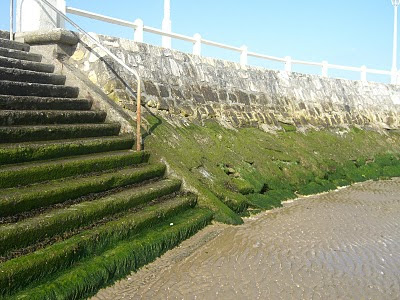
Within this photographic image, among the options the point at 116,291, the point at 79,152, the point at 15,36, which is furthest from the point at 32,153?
the point at 15,36

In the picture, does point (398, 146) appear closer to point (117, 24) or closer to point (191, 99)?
point (191, 99)

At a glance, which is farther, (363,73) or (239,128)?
(363,73)

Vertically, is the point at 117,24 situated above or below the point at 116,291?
above

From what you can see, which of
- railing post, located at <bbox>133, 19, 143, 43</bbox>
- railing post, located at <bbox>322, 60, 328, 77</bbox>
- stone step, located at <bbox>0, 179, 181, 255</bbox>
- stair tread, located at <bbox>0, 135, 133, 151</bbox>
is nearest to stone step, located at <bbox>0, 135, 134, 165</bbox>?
stair tread, located at <bbox>0, 135, 133, 151</bbox>

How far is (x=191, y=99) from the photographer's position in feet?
31.5

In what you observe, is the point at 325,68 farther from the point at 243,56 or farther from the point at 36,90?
the point at 36,90

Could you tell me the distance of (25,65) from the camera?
677 centimetres

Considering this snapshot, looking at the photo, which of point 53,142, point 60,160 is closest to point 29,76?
point 53,142

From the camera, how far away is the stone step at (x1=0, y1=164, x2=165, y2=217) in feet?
13.5

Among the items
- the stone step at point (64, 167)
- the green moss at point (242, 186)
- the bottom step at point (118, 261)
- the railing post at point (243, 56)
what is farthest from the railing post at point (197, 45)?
the bottom step at point (118, 261)

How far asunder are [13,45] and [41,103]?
183 cm

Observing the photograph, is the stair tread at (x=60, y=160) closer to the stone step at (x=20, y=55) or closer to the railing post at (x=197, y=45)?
the stone step at (x=20, y=55)

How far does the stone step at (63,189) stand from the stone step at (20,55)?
2679 mm

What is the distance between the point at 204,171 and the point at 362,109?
11.1 m
